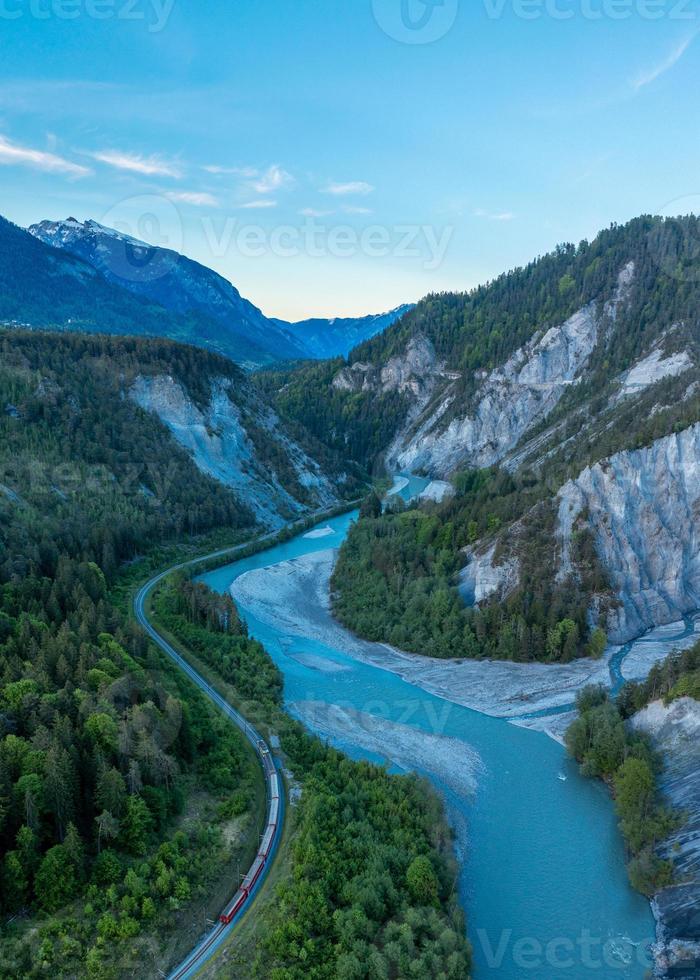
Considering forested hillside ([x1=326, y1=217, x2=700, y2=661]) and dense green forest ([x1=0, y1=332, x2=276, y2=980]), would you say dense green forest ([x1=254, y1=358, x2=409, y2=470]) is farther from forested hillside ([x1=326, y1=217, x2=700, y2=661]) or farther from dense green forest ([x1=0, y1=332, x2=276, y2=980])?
dense green forest ([x1=0, y1=332, x2=276, y2=980])

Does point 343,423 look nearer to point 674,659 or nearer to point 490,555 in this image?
point 490,555

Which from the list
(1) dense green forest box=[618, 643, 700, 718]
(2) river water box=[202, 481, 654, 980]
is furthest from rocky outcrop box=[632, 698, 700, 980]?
(2) river water box=[202, 481, 654, 980]

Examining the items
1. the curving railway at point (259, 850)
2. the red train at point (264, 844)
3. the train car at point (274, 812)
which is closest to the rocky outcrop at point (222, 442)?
the curving railway at point (259, 850)

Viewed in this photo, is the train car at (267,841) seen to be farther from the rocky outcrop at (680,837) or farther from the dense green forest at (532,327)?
the dense green forest at (532,327)

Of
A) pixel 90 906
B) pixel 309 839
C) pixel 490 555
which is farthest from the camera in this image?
pixel 490 555

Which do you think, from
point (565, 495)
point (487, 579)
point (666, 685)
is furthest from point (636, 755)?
point (565, 495)

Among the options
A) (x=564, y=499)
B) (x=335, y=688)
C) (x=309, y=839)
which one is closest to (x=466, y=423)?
(x=564, y=499)

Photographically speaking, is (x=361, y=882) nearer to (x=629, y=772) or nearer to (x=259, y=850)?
(x=259, y=850)
